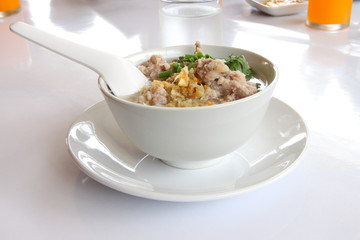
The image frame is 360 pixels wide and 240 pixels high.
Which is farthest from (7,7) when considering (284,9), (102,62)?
(102,62)

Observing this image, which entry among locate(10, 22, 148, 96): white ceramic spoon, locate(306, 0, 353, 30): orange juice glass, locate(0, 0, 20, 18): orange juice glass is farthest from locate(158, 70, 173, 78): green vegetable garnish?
locate(0, 0, 20, 18): orange juice glass

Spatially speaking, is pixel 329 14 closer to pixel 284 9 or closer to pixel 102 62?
pixel 284 9

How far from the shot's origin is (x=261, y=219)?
0.63 metres

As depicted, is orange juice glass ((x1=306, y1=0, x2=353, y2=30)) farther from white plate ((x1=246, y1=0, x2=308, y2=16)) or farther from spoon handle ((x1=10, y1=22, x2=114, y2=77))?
spoon handle ((x1=10, y1=22, x2=114, y2=77))

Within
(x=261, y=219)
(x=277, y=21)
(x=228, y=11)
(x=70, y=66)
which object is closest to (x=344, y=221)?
(x=261, y=219)

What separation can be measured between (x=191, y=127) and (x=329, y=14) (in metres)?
1.04

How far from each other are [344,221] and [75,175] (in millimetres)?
447

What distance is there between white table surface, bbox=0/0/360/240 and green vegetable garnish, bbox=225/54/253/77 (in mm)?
195

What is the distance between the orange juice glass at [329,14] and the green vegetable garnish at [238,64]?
2.65 feet

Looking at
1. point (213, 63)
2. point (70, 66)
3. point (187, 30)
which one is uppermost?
point (213, 63)

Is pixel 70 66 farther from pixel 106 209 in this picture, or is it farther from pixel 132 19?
pixel 106 209

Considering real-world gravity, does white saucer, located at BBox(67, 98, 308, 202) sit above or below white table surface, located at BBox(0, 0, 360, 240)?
above

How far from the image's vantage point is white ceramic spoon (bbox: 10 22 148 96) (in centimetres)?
74

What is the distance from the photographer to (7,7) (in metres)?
1.81
